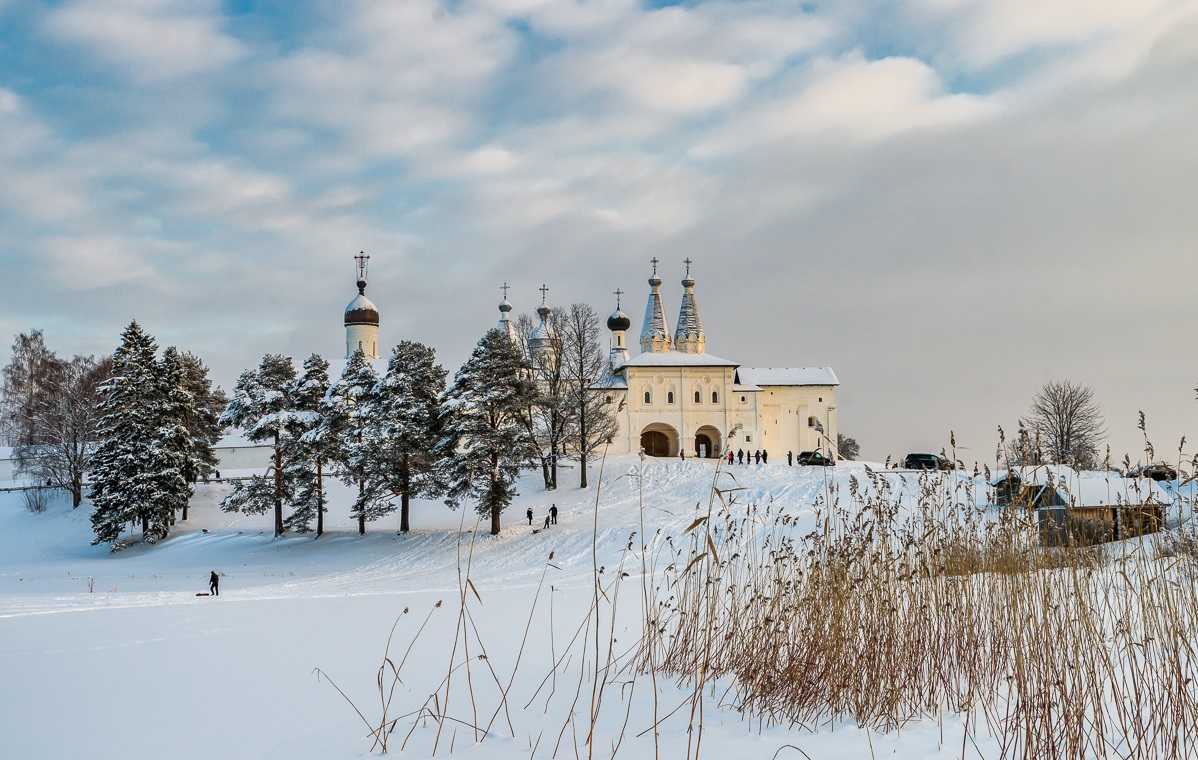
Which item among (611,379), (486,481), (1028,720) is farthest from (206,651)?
(611,379)

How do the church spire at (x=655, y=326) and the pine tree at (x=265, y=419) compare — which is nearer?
the pine tree at (x=265, y=419)

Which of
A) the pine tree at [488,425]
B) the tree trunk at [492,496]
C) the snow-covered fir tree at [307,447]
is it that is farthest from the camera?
the snow-covered fir tree at [307,447]

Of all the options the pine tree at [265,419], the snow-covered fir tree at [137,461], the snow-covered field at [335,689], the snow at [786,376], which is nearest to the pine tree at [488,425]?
the pine tree at [265,419]

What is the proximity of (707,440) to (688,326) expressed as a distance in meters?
8.21

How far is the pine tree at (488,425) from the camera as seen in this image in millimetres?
32094

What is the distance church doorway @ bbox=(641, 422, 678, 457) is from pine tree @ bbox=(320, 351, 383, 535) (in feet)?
81.3

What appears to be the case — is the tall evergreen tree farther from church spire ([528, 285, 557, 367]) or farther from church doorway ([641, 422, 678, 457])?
A: church doorway ([641, 422, 678, 457])

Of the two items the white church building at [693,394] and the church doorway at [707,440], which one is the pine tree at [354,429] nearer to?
the white church building at [693,394]

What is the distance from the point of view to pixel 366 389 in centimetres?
3716

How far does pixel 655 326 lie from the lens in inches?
2478

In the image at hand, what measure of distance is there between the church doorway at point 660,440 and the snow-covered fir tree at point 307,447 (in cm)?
2621

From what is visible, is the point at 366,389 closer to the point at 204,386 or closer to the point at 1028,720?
the point at 204,386

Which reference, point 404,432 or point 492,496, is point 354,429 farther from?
point 492,496

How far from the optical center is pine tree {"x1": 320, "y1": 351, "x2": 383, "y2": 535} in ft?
111
